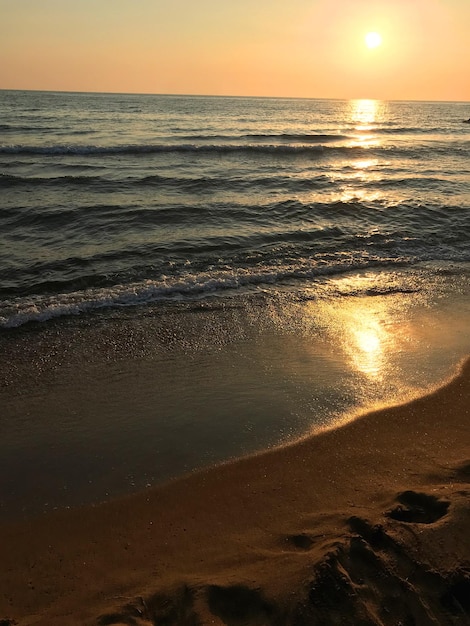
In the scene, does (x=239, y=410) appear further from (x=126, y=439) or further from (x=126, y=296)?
(x=126, y=296)

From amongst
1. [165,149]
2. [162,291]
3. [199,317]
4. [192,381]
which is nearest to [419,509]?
[192,381]

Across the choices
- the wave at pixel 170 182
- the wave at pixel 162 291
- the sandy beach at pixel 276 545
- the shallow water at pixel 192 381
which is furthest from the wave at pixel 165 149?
the sandy beach at pixel 276 545

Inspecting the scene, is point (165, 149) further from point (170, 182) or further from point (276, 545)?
point (276, 545)

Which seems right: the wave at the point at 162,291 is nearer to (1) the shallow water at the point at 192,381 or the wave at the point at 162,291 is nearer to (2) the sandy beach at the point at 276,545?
(1) the shallow water at the point at 192,381

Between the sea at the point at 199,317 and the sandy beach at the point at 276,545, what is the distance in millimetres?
327

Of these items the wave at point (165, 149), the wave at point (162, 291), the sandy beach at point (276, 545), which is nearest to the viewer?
the sandy beach at point (276, 545)

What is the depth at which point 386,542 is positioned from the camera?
3.00m

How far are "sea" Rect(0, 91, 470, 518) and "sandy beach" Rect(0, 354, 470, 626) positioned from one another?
12.9 inches

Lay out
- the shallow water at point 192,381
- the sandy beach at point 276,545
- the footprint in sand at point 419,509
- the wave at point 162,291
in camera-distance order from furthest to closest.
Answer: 1. the wave at point 162,291
2. the shallow water at point 192,381
3. the footprint in sand at point 419,509
4. the sandy beach at point 276,545

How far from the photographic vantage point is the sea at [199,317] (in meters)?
4.54

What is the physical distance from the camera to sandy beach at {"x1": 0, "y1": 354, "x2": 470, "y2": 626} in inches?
104

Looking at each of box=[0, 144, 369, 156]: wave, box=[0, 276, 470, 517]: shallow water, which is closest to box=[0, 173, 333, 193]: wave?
box=[0, 144, 369, 156]: wave

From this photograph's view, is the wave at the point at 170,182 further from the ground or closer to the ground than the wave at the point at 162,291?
further from the ground

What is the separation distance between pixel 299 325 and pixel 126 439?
331 centimetres
